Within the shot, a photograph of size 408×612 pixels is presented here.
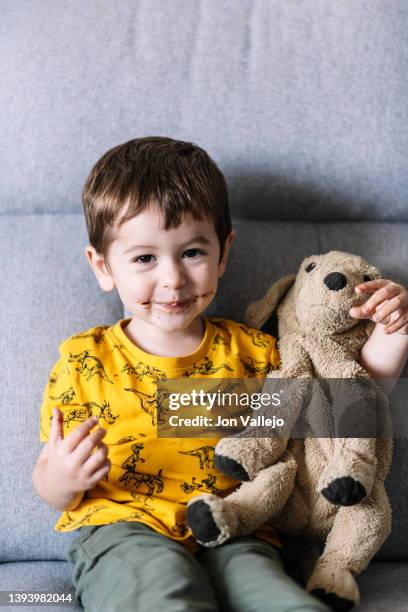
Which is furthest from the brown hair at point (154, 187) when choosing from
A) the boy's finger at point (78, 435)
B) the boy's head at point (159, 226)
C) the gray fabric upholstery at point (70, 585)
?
the gray fabric upholstery at point (70, 585)

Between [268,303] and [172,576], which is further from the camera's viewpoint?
[268,303]

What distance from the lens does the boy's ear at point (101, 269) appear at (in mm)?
1299

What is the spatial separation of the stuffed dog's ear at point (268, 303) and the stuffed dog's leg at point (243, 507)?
0.28 metres

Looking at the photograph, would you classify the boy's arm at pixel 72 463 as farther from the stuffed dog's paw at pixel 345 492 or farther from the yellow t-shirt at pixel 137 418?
the stuffed dog's paw at pixel 345 492

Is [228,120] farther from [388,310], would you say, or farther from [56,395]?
[56,395]

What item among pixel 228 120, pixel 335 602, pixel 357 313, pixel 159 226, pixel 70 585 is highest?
pixel 228 120

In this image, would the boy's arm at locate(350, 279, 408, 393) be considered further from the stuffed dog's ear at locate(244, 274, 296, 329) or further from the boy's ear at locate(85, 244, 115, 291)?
the boy's ear at locate(85, 244, 115, 291)

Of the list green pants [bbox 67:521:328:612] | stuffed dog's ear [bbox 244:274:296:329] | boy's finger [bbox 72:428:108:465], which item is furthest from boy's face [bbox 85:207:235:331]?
green pants [bbox 67:521:328:612]

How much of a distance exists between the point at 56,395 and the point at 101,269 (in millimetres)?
237

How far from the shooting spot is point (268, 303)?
134 centimetres

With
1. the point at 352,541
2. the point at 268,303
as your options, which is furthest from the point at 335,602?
the point at 268,303

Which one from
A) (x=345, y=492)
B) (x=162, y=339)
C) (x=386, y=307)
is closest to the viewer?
(x=345, y=492)

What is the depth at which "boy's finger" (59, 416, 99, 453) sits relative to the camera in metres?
1.09

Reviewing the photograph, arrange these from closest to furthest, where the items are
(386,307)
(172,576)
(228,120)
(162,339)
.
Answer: (172,576) → (386,307) → (162,339) → (228,120)
